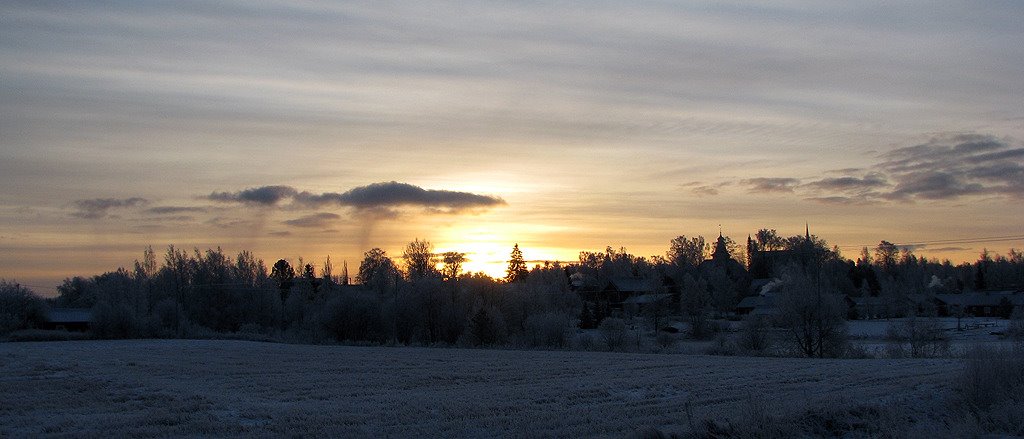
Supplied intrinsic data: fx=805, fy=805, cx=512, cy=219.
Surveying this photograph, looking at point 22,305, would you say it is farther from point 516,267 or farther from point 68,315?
point 516,267

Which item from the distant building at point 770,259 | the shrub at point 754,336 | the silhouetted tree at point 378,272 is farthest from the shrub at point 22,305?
the distant building at point 770,259

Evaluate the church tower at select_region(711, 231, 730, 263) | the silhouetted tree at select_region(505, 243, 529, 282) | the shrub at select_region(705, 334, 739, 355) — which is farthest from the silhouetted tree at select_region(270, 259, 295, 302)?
the shrub at select_region(705, 334, 739, 355)

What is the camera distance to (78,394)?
33844mm

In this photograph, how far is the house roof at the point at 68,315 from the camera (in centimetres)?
10840

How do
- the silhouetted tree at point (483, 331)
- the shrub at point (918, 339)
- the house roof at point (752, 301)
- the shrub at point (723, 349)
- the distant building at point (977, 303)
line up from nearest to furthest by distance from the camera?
1. the shrub at point (918, 339)
2. the shrub at point (723, 349)
3. the silhouetted tree at point (483, 331)
4. the distant building at point (977, 303)
5. the house roof at point (752, 301)

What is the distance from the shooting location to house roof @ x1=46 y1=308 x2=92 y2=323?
10840 cm

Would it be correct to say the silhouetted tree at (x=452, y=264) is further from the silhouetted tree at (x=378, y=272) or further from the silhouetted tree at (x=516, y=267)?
the silhouetted tree at (x=516, y=267)

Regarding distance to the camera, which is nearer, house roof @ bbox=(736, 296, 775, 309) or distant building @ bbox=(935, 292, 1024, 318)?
distant building @ bbox=(935, 292, 1024, 318)

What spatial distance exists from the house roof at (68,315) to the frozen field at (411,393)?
59.2 m

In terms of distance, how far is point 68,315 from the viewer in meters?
112

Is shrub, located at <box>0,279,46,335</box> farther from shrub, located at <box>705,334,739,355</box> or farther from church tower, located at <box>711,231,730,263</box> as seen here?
church tower, located at <box>711,231,730,263</box>

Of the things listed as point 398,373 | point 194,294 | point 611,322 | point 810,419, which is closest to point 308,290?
point 194,294

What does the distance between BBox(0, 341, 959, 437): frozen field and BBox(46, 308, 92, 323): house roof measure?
59.2m

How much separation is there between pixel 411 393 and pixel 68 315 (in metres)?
96.9
